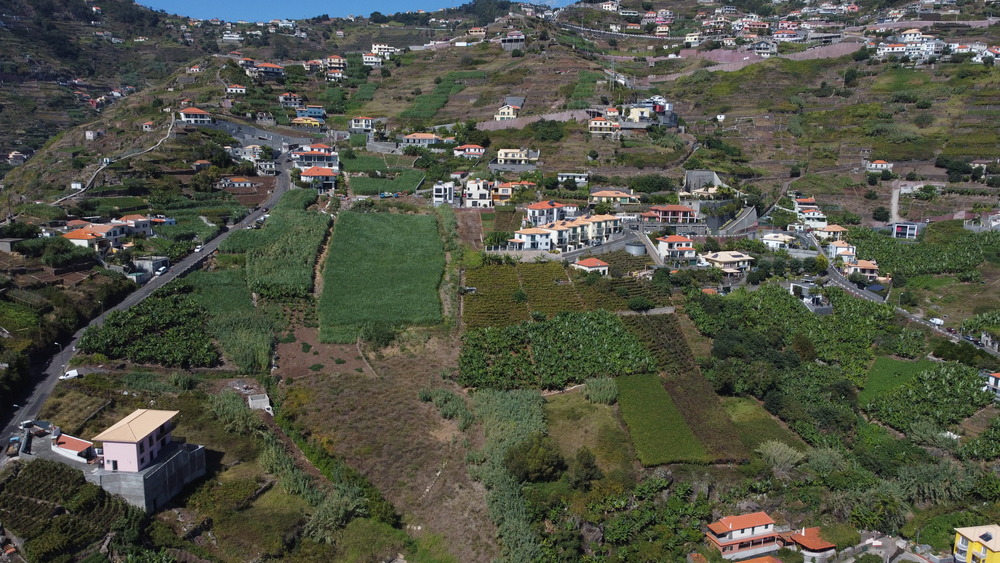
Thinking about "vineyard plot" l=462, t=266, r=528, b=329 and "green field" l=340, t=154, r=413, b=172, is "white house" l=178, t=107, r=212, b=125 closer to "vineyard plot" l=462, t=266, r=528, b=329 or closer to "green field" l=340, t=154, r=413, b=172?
"green field" l=340, t=154, r=413, b=172

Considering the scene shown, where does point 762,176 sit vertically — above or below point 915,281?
above

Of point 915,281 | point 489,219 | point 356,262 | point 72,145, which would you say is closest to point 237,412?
point 356,262

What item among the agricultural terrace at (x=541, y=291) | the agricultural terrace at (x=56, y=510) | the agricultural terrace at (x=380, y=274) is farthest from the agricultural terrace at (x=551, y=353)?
the agricultural terrace at (x=56, y=510)

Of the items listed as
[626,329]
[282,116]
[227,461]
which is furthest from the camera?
[282,116]

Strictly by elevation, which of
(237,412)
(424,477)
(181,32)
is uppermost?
(181,32)

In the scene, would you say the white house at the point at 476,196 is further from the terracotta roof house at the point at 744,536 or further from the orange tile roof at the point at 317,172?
the terracotta roof house at the point at 744,536

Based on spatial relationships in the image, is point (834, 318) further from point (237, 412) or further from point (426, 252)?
point (237, 412)
